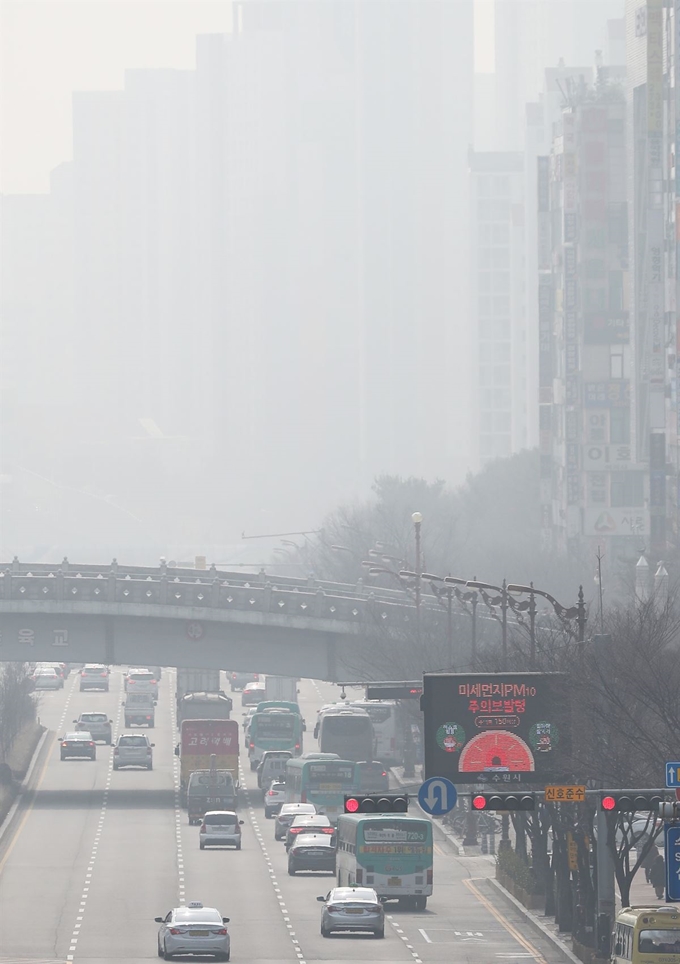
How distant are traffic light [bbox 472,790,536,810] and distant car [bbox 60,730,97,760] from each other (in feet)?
226

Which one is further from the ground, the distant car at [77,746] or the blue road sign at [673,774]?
the blue road sign at [673,774]

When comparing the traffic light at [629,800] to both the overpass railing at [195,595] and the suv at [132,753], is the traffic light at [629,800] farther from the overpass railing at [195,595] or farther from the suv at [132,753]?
the suv at [132,753]

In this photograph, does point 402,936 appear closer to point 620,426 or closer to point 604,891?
point 604,891

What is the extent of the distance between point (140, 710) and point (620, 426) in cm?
4212

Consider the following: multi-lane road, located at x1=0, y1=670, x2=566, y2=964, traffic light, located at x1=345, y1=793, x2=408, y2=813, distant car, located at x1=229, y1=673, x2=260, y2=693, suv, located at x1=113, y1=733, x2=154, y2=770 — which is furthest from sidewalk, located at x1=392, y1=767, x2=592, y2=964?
distant car, located at x1=229, y1=673, x2=260, y2=693

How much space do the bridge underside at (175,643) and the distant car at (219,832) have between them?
2338 centimetres

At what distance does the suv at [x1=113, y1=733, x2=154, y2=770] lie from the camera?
96.6m

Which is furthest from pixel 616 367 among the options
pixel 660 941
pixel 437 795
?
pixel 437 795

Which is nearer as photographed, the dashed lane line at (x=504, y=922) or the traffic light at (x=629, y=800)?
the traffic light at (x=629, y=800)

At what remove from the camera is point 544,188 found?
162 m

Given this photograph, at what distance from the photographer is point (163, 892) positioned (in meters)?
59.5

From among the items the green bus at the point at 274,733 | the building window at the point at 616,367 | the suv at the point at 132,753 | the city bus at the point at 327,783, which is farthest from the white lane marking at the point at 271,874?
the building window at the point at 616,367

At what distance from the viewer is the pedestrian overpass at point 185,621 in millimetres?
93500

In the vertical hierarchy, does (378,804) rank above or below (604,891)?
above
